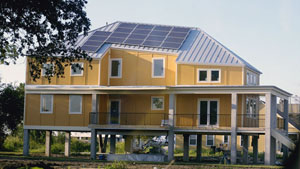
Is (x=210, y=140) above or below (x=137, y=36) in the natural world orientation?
below

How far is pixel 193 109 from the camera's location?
33.7 metres

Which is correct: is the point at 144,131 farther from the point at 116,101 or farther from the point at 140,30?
the point at 140,30

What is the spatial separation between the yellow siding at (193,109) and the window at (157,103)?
1249mm

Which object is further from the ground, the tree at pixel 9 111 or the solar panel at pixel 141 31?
the solar panel at pixel 141 31

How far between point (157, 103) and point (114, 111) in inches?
127

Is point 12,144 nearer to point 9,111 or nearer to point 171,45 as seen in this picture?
point 9,111

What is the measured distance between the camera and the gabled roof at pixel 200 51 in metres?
33.6

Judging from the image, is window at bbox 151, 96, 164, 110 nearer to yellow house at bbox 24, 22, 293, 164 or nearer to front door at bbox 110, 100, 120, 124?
yellow house at bbox 24, 22, 293, 164

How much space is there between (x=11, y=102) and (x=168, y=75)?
62.6ft

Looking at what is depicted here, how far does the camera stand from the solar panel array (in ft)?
116

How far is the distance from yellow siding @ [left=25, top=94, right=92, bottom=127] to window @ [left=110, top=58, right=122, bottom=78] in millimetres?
2620

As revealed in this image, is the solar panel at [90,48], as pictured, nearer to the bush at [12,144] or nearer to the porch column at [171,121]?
the porch column at [171,121]

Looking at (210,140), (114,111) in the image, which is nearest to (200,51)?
(114,111)

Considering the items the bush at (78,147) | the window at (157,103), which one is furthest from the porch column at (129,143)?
the bush at (78,147)
